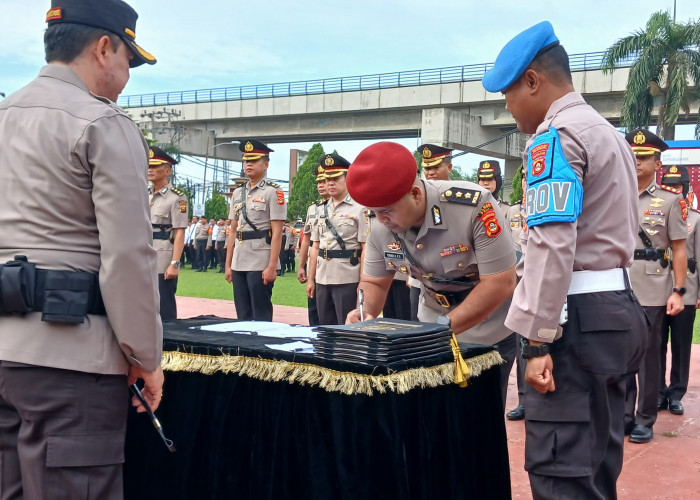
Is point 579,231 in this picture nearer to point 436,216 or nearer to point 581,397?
point 581,397

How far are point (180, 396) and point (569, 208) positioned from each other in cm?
186

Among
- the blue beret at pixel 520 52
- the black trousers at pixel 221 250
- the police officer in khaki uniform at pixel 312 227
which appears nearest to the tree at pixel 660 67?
the black trousers at pixel 221 250

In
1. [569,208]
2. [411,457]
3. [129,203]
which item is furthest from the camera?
[411,457]

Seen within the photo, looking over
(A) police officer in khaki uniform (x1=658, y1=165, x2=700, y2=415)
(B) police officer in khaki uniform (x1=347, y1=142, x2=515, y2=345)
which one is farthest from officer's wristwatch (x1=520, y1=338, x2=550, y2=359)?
(A) police officer in khaki uniform (x1=658, y1=165, x2=700, y2=415)

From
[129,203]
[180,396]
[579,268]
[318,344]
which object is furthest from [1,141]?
[579,268]

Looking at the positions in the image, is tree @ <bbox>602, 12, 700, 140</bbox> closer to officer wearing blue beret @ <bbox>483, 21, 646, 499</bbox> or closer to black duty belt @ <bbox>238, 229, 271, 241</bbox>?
black duty belt @ <bbox>238, 229, 271, 241</bbox>

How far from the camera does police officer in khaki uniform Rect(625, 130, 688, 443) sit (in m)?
4.77

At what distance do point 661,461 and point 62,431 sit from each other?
11.5ft

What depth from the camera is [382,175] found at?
2.85 metres

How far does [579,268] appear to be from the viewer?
238 centimetres

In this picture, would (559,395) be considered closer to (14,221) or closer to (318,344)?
(318,344)

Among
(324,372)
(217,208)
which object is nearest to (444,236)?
(324,372)

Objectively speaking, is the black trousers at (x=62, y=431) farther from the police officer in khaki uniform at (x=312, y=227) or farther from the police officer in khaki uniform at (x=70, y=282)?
the police officer in khaki uniform at (x=312, y=227)

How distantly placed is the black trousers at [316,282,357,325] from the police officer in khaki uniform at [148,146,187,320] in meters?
1.48
